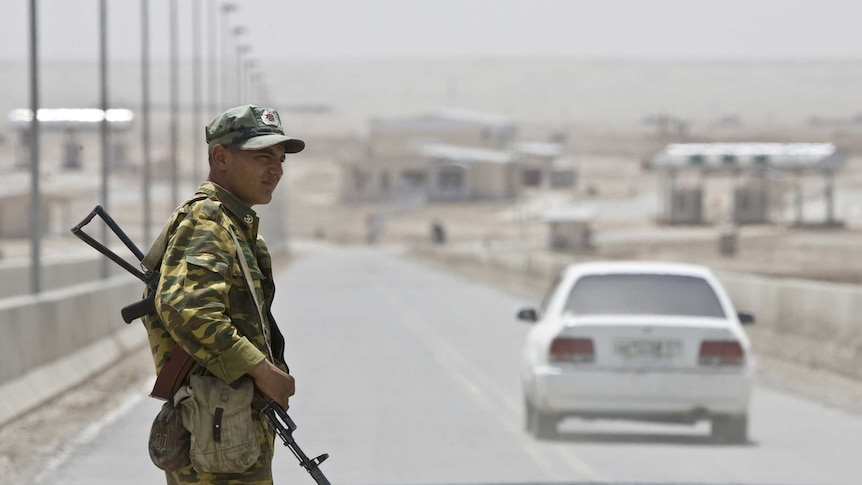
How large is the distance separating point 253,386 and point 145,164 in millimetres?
34532

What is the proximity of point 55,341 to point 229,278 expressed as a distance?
535 inches

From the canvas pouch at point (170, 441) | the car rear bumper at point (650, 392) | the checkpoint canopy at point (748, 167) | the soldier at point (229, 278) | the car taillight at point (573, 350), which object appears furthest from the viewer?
the checkpoint canopy at point (748, 167)

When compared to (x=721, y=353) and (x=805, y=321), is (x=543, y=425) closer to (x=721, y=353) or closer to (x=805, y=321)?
(x=721, y=353)

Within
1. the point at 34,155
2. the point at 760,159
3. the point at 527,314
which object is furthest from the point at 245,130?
the point at 760,159

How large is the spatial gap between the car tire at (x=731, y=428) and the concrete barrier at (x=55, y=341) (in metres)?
5.81

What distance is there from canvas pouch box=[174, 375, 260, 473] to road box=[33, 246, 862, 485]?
6276mm

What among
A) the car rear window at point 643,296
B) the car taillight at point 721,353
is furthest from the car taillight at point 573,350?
the car taillight at point 721,353

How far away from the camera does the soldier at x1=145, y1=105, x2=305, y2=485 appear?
5.46 m

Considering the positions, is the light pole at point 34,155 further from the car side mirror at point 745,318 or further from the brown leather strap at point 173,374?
the brown leather strap at point 173,374

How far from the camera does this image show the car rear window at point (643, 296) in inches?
591

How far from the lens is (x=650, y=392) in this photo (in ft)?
47.4

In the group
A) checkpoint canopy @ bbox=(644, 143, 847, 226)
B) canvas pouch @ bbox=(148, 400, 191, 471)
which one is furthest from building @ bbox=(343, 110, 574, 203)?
canvas pouch @ bbox=(148, 400, 191, 471)

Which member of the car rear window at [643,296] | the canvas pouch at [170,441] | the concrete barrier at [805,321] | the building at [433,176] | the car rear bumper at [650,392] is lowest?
the building at [433,176]

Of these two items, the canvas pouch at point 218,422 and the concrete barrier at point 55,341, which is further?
the concrete barrier at point 55,341
